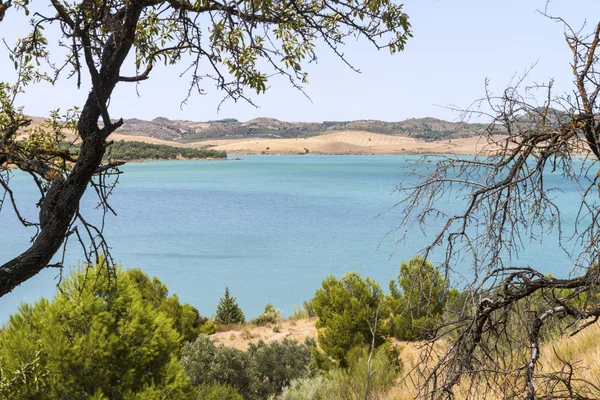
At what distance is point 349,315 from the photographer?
13.2 meters

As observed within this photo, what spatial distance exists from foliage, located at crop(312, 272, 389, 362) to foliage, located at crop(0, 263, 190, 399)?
663 centimetres

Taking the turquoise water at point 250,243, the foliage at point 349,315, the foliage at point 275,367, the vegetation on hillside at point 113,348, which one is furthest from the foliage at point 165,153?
the vegetation on hillside at point 113,348

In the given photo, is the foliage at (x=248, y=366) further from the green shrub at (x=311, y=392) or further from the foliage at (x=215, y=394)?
the foliage at (x=215, y=394)

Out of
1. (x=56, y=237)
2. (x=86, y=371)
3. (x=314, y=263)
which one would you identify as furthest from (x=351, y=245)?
(x=56, y=237)

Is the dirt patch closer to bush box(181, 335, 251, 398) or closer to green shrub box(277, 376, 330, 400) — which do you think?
bush box(181, 335, 251, 398)

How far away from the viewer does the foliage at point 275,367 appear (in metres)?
13.7

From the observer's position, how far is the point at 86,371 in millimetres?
6102

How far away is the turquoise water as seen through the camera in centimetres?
3253

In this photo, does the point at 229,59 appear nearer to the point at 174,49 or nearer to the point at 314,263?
the point at 174,49

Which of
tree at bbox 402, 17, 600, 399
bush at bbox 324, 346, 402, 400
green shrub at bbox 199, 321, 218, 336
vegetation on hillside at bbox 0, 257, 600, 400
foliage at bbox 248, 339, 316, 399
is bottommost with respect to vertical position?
green shrub at bbox 199, 321, 218, 336

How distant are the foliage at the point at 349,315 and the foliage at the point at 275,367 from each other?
4.16ft

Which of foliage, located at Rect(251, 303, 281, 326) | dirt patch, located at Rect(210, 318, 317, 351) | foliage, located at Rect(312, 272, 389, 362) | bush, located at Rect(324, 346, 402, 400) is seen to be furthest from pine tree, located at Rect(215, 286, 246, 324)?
bush, located at Rect(324, 346, 402, 400)

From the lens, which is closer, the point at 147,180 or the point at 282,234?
the point at 282,234

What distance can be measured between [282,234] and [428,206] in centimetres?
4419
